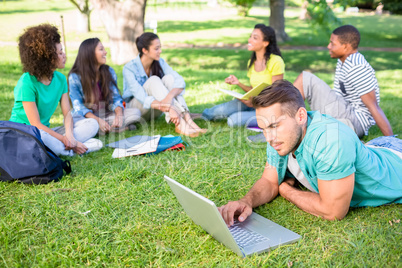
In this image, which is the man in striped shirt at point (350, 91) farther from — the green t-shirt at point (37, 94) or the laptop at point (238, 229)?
the green t-shirt at point (37, 94)

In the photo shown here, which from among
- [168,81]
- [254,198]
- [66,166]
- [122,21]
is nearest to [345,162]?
[254,198]

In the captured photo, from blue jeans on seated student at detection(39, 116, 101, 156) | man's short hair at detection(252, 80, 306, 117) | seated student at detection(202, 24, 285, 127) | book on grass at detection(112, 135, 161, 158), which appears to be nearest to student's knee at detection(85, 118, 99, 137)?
blue jeans on seated student at detection(39, 116, 101, 156)

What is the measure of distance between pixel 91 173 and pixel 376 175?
7.60 feet

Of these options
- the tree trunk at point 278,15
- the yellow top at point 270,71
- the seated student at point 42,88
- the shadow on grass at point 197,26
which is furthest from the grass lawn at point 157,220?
the shadow on grass at point 197,26

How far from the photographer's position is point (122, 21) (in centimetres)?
977

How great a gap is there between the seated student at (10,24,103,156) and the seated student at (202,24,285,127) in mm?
1785

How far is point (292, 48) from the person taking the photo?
54.4ft

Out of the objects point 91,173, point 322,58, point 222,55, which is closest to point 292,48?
point 322,58

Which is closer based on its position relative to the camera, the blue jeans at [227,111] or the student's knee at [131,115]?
the student's knee at [131,115]

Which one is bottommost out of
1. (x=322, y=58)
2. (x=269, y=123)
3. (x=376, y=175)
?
(x=322, y=58)

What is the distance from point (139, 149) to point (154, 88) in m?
1.17

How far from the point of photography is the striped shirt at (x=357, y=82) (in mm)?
4113

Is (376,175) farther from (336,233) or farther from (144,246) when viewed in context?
(144,246)

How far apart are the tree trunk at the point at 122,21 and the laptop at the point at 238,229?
811 centimetres
